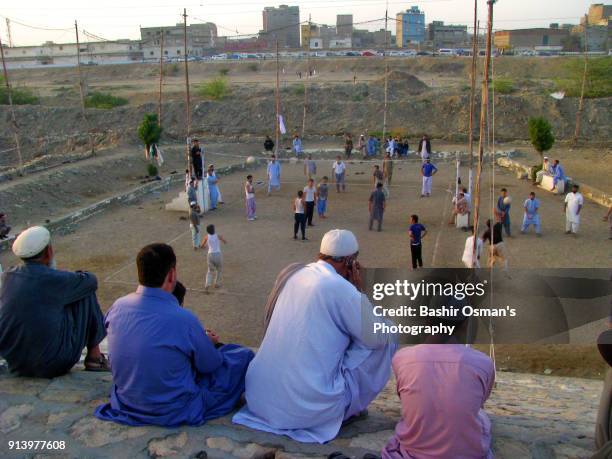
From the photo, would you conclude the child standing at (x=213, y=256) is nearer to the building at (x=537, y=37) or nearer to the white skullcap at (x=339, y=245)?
the white skullcap at (x=339, y=245)

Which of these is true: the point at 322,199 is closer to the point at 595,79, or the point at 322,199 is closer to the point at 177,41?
the point at 595,79

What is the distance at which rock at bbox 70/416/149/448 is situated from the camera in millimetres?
3727

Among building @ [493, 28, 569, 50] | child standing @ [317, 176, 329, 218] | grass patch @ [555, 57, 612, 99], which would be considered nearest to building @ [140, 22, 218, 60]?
building @ [493, 28, 569, 50]

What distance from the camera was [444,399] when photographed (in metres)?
3.06

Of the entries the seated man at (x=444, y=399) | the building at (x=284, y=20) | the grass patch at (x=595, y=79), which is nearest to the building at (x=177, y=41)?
the building at (x=284, y=20)

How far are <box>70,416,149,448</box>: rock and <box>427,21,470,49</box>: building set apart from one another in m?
95.7

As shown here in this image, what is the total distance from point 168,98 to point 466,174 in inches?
1241

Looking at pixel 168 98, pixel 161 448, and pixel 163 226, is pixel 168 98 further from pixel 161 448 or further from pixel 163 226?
pixel 161 448

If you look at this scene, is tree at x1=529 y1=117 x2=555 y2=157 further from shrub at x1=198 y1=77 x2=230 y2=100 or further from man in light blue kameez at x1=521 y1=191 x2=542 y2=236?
shrub at x1=198 y1=77 x2=230 y2=100

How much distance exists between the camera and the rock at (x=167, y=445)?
3.59 metres

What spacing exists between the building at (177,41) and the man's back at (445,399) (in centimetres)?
8238

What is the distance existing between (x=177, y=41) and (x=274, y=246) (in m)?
78.6

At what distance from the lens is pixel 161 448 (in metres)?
3.63

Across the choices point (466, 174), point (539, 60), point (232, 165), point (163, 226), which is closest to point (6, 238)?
point (163, 226)
